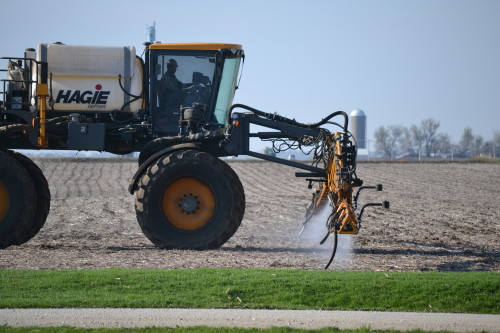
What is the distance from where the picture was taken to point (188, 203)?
54.3 ft

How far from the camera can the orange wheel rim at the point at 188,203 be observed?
1644 centimetres

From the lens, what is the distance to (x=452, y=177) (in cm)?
3988

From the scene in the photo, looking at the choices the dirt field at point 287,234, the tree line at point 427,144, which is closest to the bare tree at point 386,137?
the tree line at point 427,144

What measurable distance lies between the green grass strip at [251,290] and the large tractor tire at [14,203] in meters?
3.72

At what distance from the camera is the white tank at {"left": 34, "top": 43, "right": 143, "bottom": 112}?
17188 millimetres

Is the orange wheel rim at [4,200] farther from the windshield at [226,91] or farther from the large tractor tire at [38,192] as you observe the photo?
the windshield at [226,91]

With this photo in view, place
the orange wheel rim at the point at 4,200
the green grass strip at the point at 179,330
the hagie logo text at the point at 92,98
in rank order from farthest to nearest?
the hagie logo text at the point at 92,98 < the orange wheel rim at the point at 4,200 < the green grass strip at the point at 179,330

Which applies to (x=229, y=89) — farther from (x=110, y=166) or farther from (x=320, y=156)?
(x=110, y=166)

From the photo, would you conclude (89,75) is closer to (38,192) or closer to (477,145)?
(38,192)

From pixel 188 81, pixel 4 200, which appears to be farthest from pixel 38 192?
pixel 188 81

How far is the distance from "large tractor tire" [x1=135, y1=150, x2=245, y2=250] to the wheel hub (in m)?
0.04

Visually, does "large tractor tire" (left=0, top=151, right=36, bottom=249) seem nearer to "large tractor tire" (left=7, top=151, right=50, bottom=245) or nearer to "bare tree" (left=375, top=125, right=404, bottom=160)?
"large tractor tire" (left=7, top=151, right=50, bottom=245)

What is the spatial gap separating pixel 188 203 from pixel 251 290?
17.3 ft

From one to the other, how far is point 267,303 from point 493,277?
3.57 m
